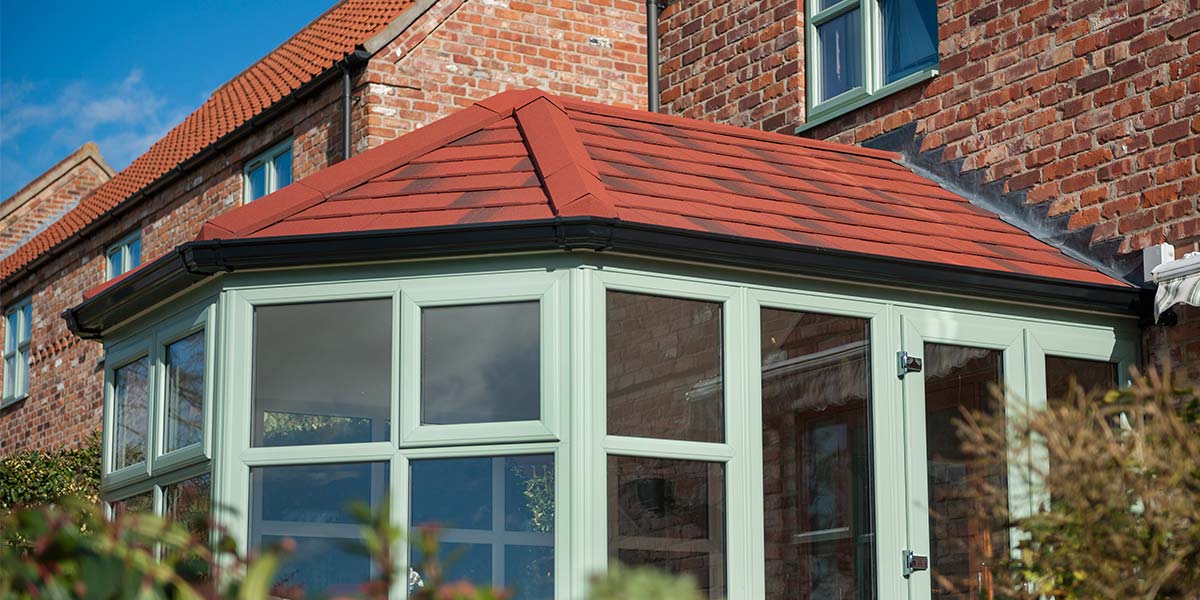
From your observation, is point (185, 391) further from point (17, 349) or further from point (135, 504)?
A: point (17, 349)

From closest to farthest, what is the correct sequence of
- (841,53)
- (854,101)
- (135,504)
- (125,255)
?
(135,504) < (854,101) < (841,53) < (125,255)

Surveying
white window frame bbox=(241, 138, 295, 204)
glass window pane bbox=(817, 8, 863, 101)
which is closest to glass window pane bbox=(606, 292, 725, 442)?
glass window pane bbox=(817, 8, 863, 101)

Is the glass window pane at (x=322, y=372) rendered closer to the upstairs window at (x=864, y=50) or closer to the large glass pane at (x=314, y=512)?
the large glass pane at (x=314, y=512)

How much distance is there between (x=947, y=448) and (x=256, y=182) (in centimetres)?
1062

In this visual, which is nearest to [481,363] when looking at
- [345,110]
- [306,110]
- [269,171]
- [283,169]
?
[345,110]

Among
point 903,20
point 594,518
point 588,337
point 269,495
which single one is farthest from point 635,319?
point 903,20

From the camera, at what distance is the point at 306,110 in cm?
1556

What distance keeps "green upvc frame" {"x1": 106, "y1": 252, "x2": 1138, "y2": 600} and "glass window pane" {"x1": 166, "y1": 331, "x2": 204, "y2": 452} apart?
0.29 meters

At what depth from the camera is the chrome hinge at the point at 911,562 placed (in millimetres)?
7879

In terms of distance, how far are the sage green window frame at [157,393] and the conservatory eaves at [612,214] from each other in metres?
0.20

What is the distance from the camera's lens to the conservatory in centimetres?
727

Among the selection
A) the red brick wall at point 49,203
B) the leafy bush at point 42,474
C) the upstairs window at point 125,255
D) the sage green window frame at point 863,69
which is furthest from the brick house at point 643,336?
the red brick wall at point 49,203

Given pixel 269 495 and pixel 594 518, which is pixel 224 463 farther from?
pixel 594 518

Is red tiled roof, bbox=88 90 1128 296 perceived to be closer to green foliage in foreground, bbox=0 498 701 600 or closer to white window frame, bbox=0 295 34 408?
green foliage in foreground, bbox=0 498 701 600
